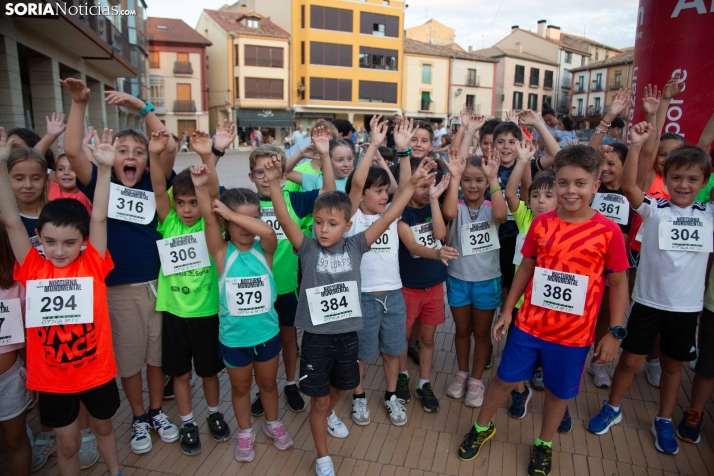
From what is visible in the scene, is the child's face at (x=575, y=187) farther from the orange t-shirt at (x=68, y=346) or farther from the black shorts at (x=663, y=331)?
the orange t-shirt at (x=68, y=346)

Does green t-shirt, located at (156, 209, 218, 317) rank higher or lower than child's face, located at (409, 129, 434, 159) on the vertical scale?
lower

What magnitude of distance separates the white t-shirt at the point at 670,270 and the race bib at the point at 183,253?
9.67ft

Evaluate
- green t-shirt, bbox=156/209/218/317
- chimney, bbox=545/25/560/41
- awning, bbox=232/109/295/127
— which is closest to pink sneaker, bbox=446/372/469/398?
green t-shirt, bbox=156/209/218/317

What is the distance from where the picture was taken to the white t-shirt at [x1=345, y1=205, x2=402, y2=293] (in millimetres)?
3381

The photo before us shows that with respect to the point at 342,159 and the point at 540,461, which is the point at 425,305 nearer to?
the point at 540,461

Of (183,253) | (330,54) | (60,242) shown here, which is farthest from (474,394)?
(330,54)

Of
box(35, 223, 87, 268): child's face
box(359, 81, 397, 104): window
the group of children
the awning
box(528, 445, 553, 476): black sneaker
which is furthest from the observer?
box(359, 81, 397, 104): window

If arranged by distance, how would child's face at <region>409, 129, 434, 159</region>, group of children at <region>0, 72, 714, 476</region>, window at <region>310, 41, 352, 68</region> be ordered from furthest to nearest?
window at <region>310, 41, 352, 68</region> → child's face at <region>409, 129, 434, 159</region> → group of children at <region>0, 72, 714, 476</region>

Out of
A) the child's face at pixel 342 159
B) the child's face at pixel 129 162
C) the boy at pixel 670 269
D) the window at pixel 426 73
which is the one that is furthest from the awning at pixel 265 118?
the boy at pixel 670 269

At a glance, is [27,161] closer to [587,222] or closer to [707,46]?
[587,222]

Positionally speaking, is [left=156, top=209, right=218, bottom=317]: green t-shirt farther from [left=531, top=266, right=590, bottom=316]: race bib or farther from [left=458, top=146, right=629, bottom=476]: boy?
[left=531, top=266, right=590, bottom=316]: race bib

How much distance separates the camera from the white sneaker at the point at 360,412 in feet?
11.4

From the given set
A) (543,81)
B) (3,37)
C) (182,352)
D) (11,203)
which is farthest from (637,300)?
(543,81)

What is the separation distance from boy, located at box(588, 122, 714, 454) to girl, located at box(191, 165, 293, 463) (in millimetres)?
2418
